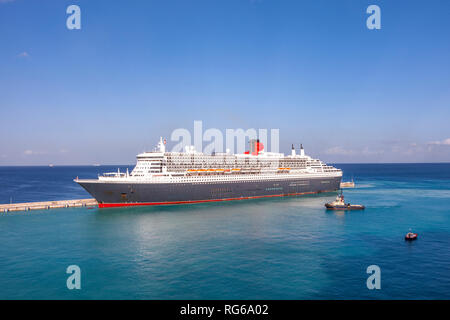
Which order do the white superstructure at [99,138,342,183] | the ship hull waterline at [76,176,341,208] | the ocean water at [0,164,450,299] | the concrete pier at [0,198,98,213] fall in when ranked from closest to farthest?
the ocean water at [0,164,450,299] → the concrete pier at [0,198,98,213] → the ship hull waterline at [76,176,341,208] → the white superstructure at [99,138,342,183]

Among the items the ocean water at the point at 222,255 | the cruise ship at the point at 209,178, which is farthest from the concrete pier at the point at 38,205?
the cruise ship at the point at 209,178

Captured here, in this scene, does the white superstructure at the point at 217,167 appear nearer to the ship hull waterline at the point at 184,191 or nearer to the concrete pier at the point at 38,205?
the ship hull waterline at the point at 184,191

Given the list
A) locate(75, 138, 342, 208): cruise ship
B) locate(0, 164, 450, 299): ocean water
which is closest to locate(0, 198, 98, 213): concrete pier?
locate(0, 164, 450, 299): ocean water

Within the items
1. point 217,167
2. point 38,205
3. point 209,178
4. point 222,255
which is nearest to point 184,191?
point 209,178

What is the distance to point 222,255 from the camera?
87.1 ft

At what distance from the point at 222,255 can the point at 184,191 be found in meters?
30.4

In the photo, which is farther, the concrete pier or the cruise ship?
the cruise ship

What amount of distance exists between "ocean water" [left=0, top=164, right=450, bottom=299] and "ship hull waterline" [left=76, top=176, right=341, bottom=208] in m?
5.27

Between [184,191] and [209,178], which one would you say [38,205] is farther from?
[209,178]

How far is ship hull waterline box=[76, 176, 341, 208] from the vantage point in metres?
Result: 50.7

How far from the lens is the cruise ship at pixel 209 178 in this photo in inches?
2024

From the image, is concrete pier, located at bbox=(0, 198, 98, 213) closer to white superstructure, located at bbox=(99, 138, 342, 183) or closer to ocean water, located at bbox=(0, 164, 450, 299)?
ocean water, located at bbox=(0, 164, 450, 299)
